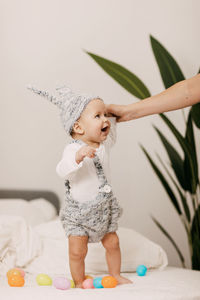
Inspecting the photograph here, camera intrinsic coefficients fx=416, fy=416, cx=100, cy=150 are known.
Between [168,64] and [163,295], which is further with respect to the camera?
[168,64]

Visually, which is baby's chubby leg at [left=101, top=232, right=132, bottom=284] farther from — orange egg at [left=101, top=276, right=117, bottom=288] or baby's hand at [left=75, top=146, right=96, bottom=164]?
baby's hand at [left=75, top=146, right=96, bottom=164]

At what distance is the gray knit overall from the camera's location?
1.42 meters

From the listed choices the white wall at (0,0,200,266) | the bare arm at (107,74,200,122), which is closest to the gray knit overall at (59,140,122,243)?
the bare arm at (107,74,200,122)

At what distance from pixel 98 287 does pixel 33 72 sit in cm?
158

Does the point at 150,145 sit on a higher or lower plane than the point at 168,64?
lower

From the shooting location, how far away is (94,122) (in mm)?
1416

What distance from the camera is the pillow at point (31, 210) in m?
2.24

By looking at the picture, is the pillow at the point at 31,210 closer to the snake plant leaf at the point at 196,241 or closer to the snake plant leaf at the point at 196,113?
the snake plant leaf at the point at 196,241

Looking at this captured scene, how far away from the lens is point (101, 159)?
146 cm

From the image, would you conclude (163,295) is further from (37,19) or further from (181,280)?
(37,19)

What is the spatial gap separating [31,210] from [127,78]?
0.94m

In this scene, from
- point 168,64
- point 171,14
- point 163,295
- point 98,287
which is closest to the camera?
point 163,295

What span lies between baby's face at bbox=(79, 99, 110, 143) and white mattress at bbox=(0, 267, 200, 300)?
51cm

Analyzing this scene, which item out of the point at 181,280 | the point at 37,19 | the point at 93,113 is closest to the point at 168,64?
the point at 93,113
